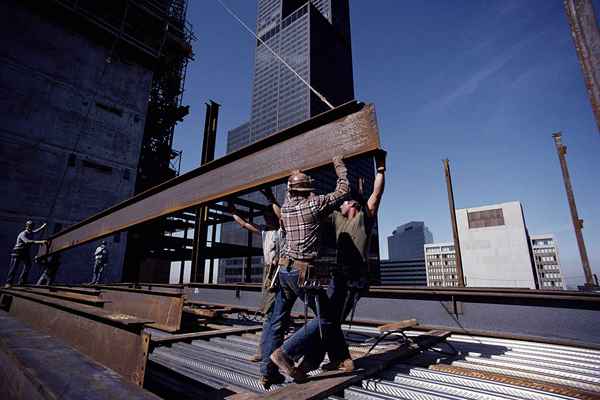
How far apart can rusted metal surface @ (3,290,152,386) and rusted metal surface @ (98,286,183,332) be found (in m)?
0.64

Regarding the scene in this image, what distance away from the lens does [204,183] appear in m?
3.93

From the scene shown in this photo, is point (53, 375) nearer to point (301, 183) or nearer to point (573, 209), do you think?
point (301, 183)

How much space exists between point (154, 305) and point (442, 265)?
154 meters

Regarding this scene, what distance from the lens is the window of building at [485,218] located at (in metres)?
49.0

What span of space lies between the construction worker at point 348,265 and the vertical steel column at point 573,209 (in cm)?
1621

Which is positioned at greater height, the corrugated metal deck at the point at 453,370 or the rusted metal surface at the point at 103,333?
the rusted metal surface at the point at 103,333

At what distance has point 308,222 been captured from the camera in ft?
8.73

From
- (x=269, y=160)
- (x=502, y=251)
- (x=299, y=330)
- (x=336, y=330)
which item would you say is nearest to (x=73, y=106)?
(x=269, y=160)

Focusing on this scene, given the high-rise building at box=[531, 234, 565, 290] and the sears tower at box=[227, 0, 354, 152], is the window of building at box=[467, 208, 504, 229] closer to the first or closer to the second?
the sears tower at box=[227, 0, 354, 152]

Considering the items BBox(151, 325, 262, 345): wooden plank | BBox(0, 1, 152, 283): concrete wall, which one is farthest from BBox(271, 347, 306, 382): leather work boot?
BBox(0, 1, 152, 283): concrete wall

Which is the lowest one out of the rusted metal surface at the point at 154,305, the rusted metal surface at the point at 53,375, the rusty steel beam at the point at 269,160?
the rusted metal surface at the point at 53,375

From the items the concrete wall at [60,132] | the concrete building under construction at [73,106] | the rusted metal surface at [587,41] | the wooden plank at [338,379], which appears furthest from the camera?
the concrete building under construction at [73,106]

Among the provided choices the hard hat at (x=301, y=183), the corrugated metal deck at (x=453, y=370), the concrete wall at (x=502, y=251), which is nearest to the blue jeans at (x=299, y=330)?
the corrugated metal deck at (x=453, y=370)

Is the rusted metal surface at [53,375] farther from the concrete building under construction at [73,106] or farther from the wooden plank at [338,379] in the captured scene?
the concrete building under construction at [73,106]
